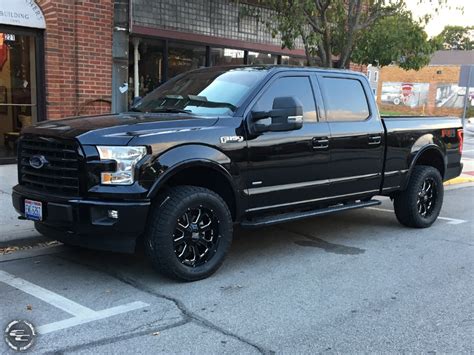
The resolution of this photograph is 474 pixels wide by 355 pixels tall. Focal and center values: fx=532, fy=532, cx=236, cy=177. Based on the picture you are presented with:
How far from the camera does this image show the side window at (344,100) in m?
6.00

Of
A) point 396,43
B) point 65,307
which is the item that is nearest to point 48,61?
point 65,307

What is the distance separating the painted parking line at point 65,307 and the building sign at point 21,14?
5.76m

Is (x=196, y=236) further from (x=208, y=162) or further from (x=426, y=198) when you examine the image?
(x=426, y=198)

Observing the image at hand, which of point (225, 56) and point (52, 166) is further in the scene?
point (225, 56)

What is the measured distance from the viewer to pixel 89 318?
3.96m

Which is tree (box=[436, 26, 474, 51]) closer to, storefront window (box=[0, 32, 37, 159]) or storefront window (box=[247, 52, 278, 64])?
→ storefront window (box=[247, 52, 278, 64])

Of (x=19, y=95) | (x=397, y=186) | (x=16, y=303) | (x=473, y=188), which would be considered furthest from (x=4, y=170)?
(x=473, y=188)

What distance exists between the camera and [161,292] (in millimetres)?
4535

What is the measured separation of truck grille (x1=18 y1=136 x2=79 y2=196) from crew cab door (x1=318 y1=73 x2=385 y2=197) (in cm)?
277

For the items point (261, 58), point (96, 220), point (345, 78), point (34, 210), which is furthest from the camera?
point (261, 58)

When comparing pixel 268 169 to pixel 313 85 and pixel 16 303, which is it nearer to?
pixel 313 85

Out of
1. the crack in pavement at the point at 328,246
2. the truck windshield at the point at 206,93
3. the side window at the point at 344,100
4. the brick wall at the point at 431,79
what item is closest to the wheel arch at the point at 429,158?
the side window at the point at 344,100

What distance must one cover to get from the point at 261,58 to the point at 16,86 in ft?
20.4

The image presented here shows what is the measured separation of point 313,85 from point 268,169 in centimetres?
126
